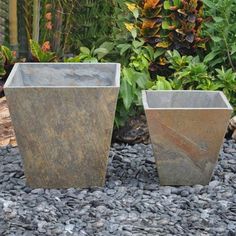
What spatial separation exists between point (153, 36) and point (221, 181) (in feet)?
4.42

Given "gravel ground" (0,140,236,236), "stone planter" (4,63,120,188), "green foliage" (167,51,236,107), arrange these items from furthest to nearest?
"green foliage" (167,51,236,107)
"stone planter" (4,63,120,188)
"gravel ground" (0,140,236,236)

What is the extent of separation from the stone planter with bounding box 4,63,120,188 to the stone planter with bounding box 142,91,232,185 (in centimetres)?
27

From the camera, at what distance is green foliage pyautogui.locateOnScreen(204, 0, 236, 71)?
391 cm

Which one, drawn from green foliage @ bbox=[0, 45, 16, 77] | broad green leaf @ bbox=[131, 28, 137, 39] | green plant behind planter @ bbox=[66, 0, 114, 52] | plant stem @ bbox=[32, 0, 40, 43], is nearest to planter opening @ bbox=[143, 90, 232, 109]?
broad green leaf @ bbox=[131, 28, 137, 39]

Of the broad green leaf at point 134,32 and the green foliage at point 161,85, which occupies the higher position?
the broad green leaf at point 134,32

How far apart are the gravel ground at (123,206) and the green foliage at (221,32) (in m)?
1.04

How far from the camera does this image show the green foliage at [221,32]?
391cm

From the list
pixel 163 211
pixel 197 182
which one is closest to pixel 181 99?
pixel 197 182

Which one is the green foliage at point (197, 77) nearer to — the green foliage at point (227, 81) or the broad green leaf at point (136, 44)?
the green foliage at point (227, 81)

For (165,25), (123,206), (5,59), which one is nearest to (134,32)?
(165,25)

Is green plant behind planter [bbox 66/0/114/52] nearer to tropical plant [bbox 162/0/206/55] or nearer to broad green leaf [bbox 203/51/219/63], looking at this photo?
tropical plant [bbox 162/0/206/55]

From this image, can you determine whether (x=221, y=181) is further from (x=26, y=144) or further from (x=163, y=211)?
(x=26, y=144)

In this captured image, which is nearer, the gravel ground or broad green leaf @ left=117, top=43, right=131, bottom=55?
the gravel ground

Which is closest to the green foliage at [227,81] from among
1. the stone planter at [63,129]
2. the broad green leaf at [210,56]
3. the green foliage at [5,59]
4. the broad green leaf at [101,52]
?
the broad green leaf at [210,56]
